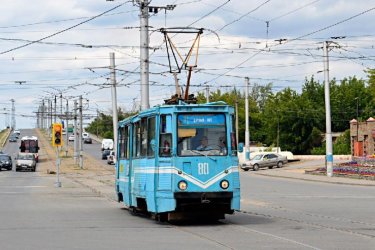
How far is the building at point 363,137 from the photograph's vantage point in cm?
6975

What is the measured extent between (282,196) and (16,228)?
666 inches

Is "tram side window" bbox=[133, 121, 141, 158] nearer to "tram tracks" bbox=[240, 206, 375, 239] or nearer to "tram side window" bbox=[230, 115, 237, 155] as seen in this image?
"tram side window" bbox=[230, 115, 237, 155]

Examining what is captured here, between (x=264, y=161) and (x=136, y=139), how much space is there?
53.3m

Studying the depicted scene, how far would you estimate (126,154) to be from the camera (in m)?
23.0

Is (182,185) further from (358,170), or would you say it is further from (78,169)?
(78,169)

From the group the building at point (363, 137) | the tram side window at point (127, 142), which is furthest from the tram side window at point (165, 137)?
the building at point (363, 137)

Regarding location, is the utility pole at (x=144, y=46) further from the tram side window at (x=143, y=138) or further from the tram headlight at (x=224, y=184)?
the tram headlight at (x=224, y=184)

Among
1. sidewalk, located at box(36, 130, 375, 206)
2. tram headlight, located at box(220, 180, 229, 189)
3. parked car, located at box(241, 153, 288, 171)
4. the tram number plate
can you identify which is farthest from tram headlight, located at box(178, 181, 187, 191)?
parked car, located at box(241, 153, 288, 171)

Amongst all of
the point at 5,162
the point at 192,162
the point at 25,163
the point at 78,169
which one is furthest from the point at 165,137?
the point at 5,162

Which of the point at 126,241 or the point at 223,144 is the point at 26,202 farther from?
the point at 126,241

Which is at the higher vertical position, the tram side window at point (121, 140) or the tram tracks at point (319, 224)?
the tram side window at point (121, 140)

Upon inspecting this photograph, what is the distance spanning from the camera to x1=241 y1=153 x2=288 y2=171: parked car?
7331cm

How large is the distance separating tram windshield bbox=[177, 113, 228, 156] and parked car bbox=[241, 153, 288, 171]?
180 ft

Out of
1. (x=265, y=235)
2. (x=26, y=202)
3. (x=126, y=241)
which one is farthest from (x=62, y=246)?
(x=26, y=202)
